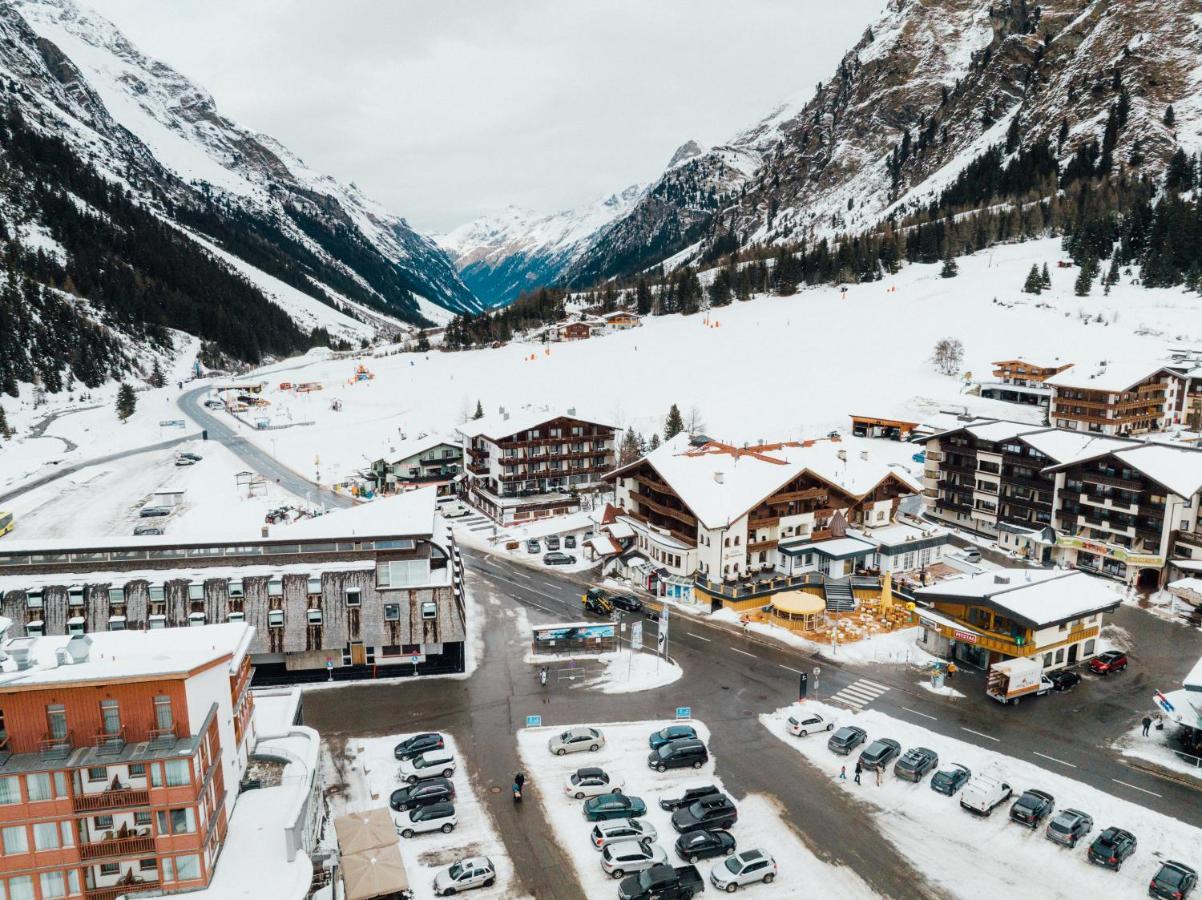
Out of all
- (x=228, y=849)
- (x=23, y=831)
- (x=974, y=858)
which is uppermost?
(x=23, y=831)

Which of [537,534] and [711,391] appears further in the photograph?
[711,391]

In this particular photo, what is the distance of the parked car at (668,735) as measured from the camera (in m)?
37.0

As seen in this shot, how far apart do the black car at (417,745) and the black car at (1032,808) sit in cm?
2452

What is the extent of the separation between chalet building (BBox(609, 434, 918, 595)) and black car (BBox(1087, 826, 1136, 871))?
28950mm

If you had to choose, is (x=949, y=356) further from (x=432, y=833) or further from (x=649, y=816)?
(x=432, y=833)

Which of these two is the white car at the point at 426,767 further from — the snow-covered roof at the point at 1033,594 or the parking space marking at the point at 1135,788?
the snow-covered roof at the point at 1033,594

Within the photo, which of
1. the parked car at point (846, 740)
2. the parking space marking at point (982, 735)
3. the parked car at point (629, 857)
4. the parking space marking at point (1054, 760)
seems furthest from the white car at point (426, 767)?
the parking space marking at point (1054, 760)

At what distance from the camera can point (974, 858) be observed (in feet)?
98.7

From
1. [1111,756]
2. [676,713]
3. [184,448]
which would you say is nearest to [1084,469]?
[1111,756]

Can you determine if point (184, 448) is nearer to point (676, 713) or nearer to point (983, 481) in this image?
point (676, 713)

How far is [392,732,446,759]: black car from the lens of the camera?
35938 mm

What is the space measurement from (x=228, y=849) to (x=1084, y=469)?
63532 mm

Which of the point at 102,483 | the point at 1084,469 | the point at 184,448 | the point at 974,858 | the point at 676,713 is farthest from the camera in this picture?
the point at 184,448

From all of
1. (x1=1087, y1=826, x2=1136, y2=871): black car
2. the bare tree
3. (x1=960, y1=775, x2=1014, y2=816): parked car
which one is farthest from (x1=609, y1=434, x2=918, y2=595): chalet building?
the bare tree
